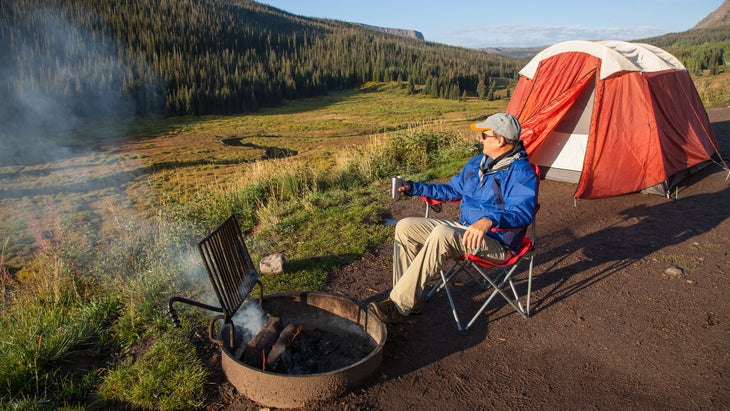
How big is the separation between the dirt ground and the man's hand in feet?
2.65

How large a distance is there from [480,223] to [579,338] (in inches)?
48.1

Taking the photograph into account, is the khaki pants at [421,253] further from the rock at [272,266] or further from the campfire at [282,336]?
the rock at [272,266]

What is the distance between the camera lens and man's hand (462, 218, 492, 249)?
120 inches

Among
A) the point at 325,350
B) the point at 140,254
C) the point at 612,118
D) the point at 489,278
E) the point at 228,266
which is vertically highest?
the point at 612,118

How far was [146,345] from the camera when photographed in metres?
3.41

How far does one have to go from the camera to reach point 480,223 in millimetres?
3105

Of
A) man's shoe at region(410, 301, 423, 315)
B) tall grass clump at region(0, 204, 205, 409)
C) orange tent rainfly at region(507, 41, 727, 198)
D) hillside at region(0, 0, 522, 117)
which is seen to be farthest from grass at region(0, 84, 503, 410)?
hillside at region(0, 0, 522, 117)

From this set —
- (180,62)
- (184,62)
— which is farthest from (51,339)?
(184,62)

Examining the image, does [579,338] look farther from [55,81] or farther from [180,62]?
[180,62]

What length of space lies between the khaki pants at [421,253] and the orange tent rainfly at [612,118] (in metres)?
3.64

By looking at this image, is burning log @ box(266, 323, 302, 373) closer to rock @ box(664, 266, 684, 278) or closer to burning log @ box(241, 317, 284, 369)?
burning log @ box(241, 317, 284, 369)

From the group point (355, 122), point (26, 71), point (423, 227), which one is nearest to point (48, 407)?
point (423, 227)

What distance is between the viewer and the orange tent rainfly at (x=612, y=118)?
22.5 feet

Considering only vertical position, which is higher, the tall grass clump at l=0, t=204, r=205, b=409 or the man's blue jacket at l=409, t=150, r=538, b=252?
the man's blue jacket at l=409, t=150, r=538, b=252
